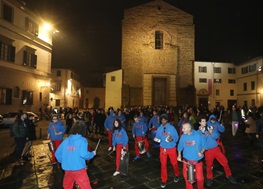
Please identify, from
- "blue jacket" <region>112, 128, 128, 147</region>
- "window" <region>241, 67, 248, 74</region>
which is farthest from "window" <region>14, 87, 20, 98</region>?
"window" <region>241, 67, 248, 74</region>

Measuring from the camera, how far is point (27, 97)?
21438 millimetres

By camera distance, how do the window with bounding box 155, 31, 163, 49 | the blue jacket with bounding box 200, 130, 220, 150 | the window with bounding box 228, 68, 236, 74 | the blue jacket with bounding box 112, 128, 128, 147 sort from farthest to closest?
the window with bounding box 228, 68, 236, 74
the window with bounding box 155, 31, 163, 49
the blue jacket with bounding box 112, 128, 128, 147
the blue jacket with bounding box 200, 130, 220, 150

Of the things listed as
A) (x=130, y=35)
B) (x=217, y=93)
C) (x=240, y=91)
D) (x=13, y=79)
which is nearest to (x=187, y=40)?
(x=130, y=35)

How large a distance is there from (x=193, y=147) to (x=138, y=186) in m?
1.97

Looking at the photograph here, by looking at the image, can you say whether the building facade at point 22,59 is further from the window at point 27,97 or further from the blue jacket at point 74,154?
the blue jacket at point 74,154

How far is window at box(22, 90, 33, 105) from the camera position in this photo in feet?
68.7

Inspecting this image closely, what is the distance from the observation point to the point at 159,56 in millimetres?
27750

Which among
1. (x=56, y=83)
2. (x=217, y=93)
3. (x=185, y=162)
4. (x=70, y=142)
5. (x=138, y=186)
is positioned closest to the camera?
(x=70, y=142)

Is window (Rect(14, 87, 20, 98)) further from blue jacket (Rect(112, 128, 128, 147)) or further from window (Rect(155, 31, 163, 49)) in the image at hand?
window (Rect(155, 31, 163, 49))

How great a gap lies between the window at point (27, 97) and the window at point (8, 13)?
747 centimetres

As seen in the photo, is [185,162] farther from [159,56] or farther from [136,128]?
[159,56]

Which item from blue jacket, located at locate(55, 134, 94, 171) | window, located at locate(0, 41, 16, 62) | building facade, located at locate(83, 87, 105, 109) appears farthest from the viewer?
building facade, located at locate(83, 87, 105, 109)

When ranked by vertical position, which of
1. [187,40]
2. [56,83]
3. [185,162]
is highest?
[187,40]

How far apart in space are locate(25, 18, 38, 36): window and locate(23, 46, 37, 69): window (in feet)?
6.63
